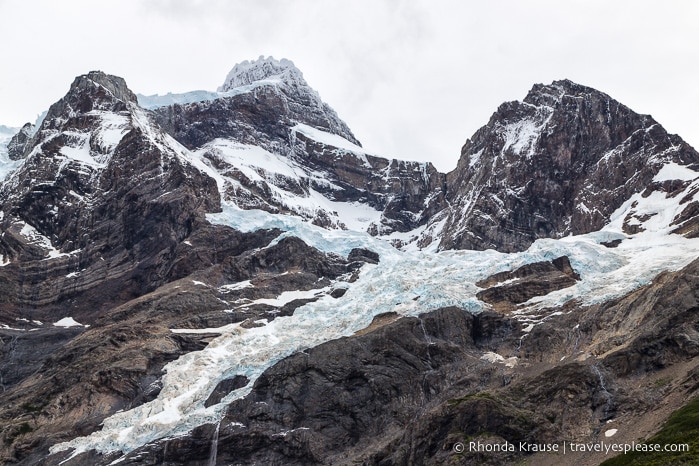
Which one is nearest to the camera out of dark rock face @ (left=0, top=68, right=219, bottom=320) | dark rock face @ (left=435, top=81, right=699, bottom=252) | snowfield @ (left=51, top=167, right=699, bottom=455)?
snowfield @ (left=51, top=167, right=699, bottom=455)

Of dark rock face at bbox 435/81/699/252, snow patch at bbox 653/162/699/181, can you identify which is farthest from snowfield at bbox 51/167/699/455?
dark rock face at bbox 435/81/699/252

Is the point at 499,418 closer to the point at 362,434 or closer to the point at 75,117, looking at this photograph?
the point at 362,434

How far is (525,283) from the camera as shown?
12244 centimetres

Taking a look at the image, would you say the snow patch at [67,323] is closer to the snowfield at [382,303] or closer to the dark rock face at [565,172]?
the snowfield at [382,303]

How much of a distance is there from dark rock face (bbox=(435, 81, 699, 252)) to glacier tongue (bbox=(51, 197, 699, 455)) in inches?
903

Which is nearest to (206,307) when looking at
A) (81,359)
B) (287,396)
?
(81,359)

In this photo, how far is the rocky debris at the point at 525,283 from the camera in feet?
393

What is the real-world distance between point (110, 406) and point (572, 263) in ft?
232

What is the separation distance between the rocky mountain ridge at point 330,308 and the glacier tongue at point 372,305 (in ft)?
1.42

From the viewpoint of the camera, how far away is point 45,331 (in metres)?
142

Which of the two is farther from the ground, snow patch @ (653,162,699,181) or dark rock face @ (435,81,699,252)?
dark rock face @ (435,81,699,252)

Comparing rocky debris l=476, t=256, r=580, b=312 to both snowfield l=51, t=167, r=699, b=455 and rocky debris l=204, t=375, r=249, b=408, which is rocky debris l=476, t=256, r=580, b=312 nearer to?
snowfield l=51, t=167, r=699, b=455

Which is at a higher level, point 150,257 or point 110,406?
point 150,257

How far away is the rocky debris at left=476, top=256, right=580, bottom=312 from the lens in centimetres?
11994
